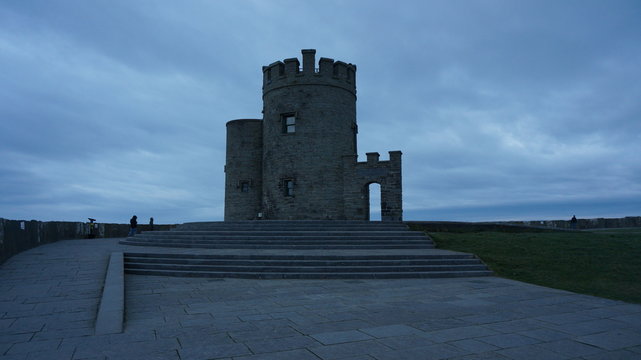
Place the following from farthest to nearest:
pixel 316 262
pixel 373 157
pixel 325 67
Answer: pixel 325 67
pixel 373 157
pixel 316 262

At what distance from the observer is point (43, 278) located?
9969 millimetres

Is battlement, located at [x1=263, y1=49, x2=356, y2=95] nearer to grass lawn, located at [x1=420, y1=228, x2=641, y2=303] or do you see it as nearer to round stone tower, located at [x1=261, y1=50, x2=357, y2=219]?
round stone tower, located at [x1=261, y1=50, x2=357, y2=219]

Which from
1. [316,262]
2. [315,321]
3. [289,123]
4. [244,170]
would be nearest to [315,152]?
[289,123]

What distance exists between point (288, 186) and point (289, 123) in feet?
14.0

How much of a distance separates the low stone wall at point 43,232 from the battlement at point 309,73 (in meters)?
15.6

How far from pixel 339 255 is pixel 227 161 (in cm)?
1839

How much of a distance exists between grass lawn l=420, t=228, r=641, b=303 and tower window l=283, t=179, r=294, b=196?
1087 cm

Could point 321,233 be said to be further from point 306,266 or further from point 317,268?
point 317,268

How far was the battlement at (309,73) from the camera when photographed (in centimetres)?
2512

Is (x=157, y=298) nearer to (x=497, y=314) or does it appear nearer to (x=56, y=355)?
(x=56, y=355)

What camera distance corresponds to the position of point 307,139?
82.1ft

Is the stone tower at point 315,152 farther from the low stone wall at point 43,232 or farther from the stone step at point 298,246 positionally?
the low stone wall at point 43,232

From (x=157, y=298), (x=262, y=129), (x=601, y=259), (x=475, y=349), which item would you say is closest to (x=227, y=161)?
(x=262, y=129)

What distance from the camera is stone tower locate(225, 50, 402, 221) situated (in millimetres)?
24047
